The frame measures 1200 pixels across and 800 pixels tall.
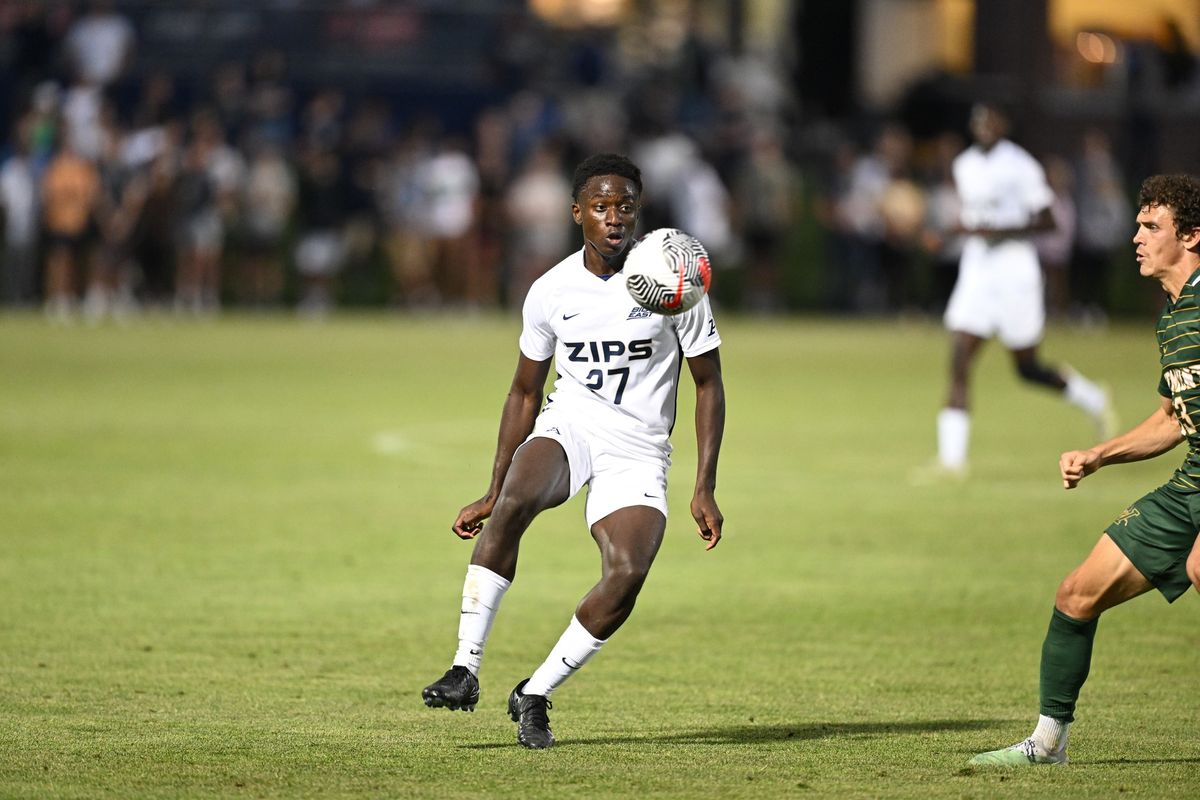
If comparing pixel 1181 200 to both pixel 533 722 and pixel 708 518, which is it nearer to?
pixel 708 518

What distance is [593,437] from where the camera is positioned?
7.62 m

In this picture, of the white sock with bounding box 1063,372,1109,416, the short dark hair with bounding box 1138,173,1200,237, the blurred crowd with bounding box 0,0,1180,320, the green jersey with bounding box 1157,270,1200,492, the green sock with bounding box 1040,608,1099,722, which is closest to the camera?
the green jersey with bounding box 1157,270,1200,492

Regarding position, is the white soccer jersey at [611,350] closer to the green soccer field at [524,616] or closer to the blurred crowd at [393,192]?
the green soccer field at [524,616]

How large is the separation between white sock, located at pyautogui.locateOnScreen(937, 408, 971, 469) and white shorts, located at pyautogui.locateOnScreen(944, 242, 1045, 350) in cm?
61

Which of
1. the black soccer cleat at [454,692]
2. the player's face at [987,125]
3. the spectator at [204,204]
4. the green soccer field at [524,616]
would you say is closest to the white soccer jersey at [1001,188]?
the player's face at [987,125]

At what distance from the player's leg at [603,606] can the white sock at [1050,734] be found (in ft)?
4.77

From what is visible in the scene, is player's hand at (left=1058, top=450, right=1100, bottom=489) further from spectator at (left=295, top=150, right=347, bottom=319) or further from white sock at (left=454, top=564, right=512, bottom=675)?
spectator at (left=295, top=150, right=347, bottom=319)

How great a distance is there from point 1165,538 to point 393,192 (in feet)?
92.5

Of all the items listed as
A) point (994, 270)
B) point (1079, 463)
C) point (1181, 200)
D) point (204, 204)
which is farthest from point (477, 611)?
point (204, 204)

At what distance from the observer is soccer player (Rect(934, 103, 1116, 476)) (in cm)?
1542

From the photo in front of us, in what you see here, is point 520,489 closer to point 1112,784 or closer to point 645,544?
point 645,544

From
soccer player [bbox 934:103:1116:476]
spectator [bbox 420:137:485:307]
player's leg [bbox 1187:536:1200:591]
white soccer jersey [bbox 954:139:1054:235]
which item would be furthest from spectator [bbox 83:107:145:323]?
player's leg [bbox 1187:536:1200:591]

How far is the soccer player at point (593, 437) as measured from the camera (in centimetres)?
731

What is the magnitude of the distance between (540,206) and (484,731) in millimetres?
25468
